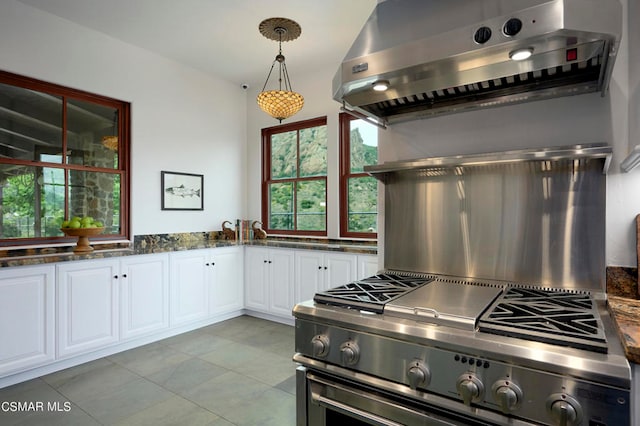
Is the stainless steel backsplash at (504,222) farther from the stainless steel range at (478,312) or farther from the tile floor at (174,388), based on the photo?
the tile floor at (174,388)

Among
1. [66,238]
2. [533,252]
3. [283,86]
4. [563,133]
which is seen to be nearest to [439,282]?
[533,252]

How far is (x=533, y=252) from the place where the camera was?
1575 mm

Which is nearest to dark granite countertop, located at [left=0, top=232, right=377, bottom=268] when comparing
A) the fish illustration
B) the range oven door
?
the fish illustration

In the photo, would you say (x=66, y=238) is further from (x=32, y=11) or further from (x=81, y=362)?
(x=32, y=11)

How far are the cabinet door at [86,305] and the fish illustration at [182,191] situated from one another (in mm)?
1132

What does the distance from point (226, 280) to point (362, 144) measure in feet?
7.02

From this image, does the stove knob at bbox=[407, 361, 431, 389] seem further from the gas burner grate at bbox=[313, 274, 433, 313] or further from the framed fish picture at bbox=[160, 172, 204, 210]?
the framed fish picture at bbox=[160, 172, 204, 210]

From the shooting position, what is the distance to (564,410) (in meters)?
0.90

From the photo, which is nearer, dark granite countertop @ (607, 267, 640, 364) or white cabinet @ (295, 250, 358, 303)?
dark granite countertop @ (607, 267, 640, 364)

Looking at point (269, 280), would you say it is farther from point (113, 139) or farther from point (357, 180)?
point (113, 139)

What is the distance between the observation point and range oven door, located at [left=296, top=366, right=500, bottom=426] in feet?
3.63

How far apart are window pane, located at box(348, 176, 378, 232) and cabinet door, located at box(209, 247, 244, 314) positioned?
1.36m

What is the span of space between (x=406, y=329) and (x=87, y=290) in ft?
8.95

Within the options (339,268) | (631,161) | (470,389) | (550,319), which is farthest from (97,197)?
(631,161)
